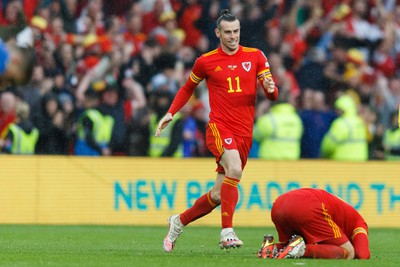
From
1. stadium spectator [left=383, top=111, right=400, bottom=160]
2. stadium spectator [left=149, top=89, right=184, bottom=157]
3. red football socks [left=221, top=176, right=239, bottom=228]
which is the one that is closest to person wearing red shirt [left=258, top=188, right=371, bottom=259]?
red football socks [left=221, top=176, right=239, bottom=228]

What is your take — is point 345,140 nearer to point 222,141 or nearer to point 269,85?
point 222,141

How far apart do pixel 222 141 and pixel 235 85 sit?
2.00 ft

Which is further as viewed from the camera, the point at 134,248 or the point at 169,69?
the point at 169,69

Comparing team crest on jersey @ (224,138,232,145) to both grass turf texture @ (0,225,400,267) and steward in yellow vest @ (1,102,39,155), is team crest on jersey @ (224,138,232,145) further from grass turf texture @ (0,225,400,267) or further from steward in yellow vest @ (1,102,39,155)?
steward in yellow vest @ (1,102,39,155)

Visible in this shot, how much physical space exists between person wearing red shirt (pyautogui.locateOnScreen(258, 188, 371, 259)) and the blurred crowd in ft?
23.8

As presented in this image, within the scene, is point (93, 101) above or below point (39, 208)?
above

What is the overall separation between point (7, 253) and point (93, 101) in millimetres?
6989

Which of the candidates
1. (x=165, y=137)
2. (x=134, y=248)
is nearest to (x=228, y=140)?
(x=134, y=248)

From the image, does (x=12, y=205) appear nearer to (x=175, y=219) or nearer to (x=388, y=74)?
(x=175, y=219)

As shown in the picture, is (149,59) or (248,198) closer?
(248,198)

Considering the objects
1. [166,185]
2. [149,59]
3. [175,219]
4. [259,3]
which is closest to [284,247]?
[175,219]

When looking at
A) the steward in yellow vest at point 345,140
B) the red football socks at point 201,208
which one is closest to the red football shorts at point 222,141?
the red football socks at point 201,208

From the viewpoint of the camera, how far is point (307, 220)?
10016 millimetres

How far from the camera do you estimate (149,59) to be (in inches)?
734
